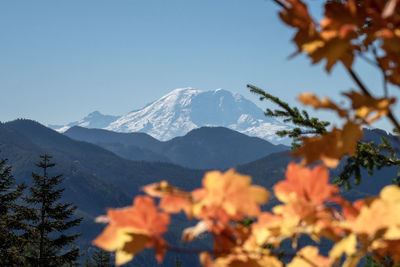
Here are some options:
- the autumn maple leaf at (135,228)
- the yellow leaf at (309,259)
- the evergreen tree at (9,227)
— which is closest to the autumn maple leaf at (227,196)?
the autumn maple leaf at (135,228)

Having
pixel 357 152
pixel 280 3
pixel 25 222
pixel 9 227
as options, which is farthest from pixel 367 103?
pixel 25 222

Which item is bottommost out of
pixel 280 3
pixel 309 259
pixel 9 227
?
pixel 9 227

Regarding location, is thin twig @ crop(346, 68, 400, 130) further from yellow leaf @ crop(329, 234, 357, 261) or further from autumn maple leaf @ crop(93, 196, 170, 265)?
autumn maple leaf @ crop(93, 196, 170, 265)

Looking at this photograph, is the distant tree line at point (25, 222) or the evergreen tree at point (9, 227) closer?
the evergreen tree at point (9, 227)

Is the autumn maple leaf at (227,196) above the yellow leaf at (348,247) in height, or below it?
above

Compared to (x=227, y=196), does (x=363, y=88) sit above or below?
above

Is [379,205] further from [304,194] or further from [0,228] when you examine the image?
[0,228]

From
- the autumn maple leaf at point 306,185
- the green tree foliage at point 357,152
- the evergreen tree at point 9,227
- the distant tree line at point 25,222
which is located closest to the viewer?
the autumn maple leaf at point 306,185

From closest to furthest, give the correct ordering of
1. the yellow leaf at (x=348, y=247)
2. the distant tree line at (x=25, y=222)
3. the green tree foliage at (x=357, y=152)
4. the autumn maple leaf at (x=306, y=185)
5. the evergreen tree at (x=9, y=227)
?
the yellow leaf at (x=348, y=247) → the autumn maple leaf at (x=306, y=185) → the green tree foliage at (x=357, y=152) → the evergreen tree at (x=9, y=227) → the distant tree line at (x=25, y=222)

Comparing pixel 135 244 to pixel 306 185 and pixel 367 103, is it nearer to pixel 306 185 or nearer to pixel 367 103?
pixel 306 185

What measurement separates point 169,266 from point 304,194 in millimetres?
149610

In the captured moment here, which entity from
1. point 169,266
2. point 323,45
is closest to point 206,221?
point 323,45

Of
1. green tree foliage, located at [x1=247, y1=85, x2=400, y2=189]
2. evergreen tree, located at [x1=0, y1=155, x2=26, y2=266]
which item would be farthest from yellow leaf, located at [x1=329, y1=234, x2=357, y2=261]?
evergreen tree, located at [x1=0, y1=155, x2=26, y2=266]

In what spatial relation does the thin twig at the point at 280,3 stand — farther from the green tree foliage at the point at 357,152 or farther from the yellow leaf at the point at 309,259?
the green tree foliage at the point at 357,152
